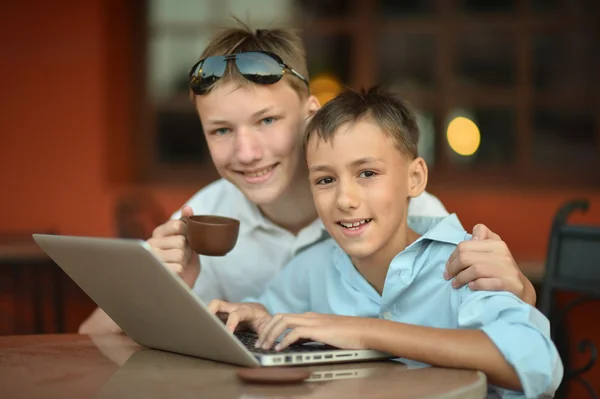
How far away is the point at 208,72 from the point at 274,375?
3.08 feet

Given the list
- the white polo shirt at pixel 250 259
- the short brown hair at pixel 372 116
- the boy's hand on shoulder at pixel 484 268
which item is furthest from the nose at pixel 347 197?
the white polo shirt at pixel 250 259

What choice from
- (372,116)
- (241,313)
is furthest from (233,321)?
(372,116)

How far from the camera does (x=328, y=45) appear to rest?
504cm

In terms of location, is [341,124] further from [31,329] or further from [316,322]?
[31,329]

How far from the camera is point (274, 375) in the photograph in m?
1.31

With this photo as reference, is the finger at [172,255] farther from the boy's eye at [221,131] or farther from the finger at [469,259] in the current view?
the finger at [469,259]

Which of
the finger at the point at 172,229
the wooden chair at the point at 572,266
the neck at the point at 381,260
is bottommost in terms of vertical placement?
the wooden chair at the point at 572,266

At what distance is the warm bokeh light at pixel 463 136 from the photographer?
499 centimetres

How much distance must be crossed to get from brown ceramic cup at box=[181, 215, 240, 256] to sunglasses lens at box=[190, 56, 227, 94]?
0.34 metres

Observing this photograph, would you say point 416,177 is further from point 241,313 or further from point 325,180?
point 241,313

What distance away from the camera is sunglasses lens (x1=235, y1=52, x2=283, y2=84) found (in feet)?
6.73

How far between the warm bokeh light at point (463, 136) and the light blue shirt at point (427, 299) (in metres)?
3.05

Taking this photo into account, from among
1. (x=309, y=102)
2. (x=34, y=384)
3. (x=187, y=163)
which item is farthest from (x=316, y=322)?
(x=187, y=163)

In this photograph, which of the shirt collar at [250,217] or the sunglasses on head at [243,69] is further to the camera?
the shirt collar at [250,217]
